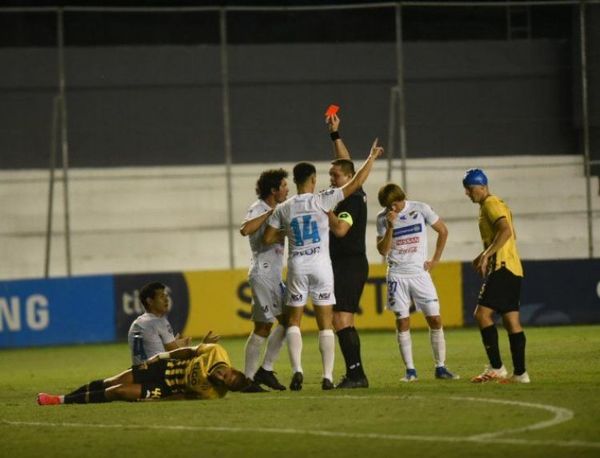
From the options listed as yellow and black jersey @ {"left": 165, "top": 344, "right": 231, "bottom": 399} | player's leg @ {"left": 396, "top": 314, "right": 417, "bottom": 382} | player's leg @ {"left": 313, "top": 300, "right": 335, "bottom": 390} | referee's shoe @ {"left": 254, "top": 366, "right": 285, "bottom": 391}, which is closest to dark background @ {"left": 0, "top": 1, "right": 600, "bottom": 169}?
player's leg @ {"left": 396, "top": 314, "right": 417, "bottom": 382}

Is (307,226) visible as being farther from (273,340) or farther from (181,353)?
(181,353)

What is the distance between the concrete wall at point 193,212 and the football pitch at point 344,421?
469 inches

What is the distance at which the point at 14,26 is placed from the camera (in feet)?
97.0

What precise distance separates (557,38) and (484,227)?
18.7 metres

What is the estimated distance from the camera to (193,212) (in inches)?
1084

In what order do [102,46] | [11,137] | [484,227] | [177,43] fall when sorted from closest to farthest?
[484,227] → [11,137] → [102,46] → [177,43]

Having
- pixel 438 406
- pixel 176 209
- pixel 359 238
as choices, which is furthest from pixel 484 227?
pixel 176 209

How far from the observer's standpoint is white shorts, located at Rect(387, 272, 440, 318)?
1376 cm

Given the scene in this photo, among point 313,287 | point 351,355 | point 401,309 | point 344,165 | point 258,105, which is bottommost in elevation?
point 351,355

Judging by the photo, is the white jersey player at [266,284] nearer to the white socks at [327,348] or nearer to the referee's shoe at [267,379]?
the referee's shoe at [267,379]

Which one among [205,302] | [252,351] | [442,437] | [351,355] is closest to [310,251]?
[351,355]

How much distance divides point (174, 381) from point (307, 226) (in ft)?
6.20

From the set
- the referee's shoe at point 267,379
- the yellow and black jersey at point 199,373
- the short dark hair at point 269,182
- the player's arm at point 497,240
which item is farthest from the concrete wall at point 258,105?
the yellow and black jersey at point 199,373

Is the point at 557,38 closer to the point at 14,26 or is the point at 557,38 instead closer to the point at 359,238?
the point at 14,26
